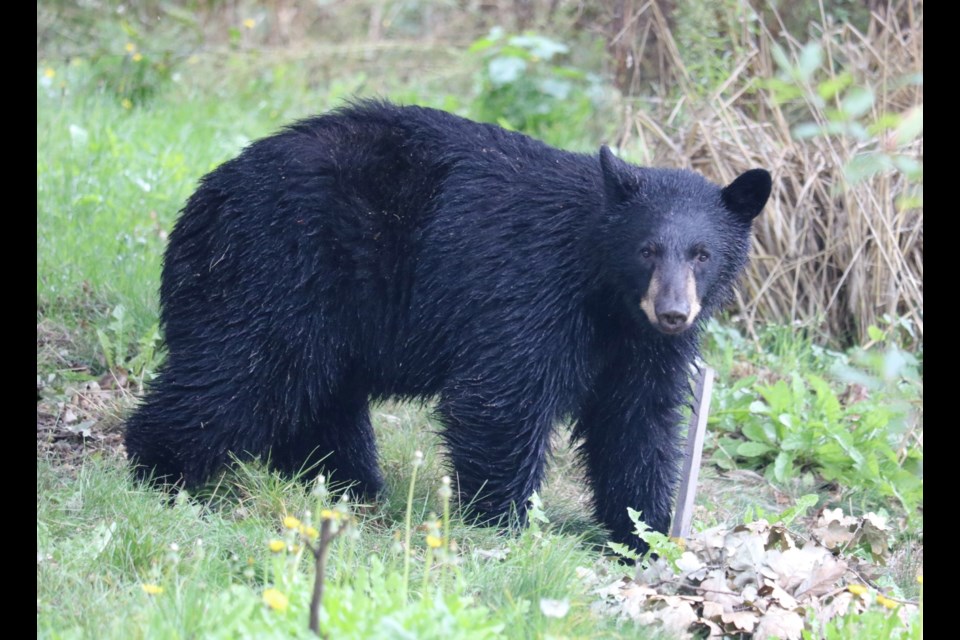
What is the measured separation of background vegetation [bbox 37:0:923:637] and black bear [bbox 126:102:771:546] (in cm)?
28

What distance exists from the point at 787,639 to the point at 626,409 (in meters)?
1.58

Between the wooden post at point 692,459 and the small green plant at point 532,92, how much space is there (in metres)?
4.33

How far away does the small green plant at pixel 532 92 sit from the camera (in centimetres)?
950

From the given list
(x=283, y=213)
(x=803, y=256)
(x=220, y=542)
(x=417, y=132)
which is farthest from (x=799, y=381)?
(x=220, y=542)

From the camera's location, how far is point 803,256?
24.0ft

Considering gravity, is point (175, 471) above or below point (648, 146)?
below

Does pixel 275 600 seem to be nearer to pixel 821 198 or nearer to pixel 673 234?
pixel 673 234

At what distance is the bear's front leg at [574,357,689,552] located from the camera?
5.11 metres

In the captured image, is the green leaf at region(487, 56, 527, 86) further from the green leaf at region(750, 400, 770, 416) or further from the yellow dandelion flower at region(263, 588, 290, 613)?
the yellow dandelion flower at region(263, 588, 290, 613)

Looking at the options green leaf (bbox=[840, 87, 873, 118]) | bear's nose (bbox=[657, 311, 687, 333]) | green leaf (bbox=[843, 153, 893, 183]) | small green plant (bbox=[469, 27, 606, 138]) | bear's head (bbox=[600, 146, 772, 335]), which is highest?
small green plant (bbox=[469, 27, 606, 138])

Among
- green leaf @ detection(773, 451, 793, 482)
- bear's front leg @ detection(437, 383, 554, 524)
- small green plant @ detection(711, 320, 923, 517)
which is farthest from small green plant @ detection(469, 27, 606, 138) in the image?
bear's front leg @ detection(437, 383, 554, 524)

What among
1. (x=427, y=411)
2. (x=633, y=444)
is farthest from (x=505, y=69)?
(x=633, y=444)

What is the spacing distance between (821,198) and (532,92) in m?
3.01
